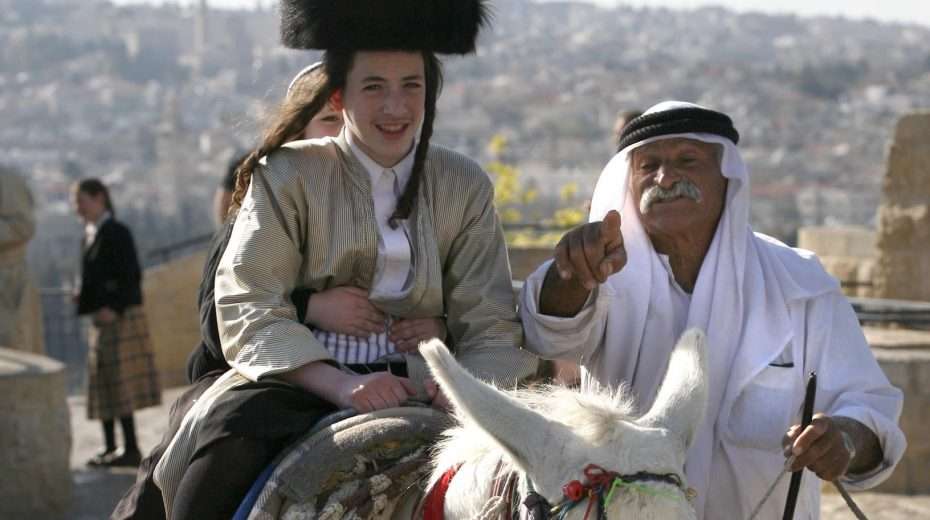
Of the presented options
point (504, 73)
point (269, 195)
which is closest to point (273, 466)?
point (269, 195)

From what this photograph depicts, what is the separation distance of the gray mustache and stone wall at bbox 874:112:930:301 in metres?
7.32

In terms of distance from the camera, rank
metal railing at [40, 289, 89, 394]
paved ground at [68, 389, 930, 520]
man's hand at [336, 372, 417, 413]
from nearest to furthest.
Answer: man's hand at [336, 372, 417, 413], paved ground at [68, 389, 930, 520], metal railing at [40, 289, 89, 394]

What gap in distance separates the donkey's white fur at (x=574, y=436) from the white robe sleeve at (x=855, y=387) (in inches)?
27.7

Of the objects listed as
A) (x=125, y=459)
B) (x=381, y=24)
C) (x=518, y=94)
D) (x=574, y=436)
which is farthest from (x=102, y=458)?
(x=518, y=94)

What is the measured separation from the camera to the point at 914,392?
26.2ft

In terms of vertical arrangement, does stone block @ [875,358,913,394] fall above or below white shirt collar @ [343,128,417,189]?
below

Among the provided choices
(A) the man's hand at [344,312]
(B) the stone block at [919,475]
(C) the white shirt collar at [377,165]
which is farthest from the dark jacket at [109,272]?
(A) the man's hand at [344,312]

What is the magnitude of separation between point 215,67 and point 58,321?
98.7 m

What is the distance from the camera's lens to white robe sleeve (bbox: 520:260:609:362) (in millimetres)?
3744

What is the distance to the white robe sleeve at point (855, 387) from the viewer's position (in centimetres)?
356

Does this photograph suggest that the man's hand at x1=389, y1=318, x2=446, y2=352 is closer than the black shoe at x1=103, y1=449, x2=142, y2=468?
Yes

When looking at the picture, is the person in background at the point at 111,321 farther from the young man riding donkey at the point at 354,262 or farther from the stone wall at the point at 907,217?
the young man riding donkey at the point at 354,262

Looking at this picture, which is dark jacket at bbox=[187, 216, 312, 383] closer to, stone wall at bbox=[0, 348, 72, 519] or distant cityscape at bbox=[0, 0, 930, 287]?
stone wall at bbox=[0, 348, 72, 519]

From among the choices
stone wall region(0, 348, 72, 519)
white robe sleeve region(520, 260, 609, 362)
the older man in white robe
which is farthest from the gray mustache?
stone wall region(0, 348, 72, 519)
